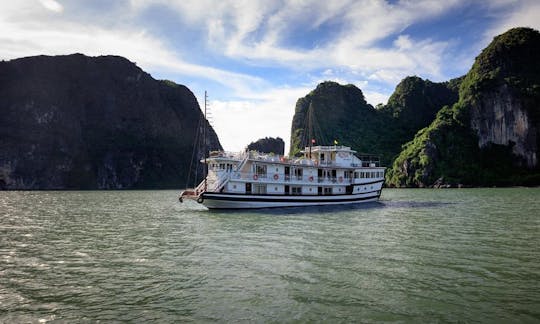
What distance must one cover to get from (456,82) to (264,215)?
191726 mm

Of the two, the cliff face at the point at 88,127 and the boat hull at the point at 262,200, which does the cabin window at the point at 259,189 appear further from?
the cliff face at the point at 88,127

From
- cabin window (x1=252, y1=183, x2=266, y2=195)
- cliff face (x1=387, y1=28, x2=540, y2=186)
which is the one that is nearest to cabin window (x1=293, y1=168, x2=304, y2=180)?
cabin window (x1=252, y1=183, x2=266, y2=195)

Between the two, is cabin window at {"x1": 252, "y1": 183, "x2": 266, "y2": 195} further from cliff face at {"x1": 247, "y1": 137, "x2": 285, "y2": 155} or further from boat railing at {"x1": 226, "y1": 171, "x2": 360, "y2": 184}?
cliff face at {"x1": 247, "y1": 137, "x2": 285, "y2": 155}

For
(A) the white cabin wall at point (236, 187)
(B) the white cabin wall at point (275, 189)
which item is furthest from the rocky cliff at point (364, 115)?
(A) the white cabin wall at point (236, 187)

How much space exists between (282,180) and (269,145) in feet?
411

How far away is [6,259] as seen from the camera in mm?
13797

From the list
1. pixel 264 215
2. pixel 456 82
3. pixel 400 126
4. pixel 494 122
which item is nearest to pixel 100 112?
pixel 400 126

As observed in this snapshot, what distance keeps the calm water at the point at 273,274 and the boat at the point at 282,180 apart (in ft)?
35.4

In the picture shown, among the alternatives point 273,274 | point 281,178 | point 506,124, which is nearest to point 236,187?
point 281,178

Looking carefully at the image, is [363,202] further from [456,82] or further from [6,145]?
[456,82]

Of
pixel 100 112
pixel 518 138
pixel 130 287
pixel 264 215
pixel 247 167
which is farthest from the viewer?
pixel 100 112

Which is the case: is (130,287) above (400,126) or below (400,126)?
below

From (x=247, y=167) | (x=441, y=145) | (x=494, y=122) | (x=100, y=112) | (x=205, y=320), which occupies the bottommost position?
(x=205, y=320)

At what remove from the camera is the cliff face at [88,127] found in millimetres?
119688
